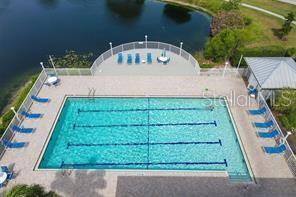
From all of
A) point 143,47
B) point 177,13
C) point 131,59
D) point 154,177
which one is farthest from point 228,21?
point 154,177

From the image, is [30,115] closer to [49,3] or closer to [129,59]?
[129,59]

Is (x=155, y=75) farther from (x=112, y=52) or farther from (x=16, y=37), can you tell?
(x=16, y=37)

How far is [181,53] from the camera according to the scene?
24781 mm

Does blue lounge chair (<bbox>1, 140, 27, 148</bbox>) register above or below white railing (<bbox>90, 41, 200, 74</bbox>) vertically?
below

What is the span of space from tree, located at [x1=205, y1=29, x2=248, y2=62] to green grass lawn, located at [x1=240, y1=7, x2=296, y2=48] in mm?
4220

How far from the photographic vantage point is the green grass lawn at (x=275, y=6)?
3521 cm

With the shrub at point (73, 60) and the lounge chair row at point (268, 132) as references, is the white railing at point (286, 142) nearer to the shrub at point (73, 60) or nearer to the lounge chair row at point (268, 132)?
Answer: the lounge chair row at point (268, 132)

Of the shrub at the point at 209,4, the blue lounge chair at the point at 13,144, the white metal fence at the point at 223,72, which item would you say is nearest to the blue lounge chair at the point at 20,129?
the blue lounge chair at the point at 13,144

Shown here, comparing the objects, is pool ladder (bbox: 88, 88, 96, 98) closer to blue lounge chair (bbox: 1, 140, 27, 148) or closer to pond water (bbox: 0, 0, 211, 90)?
blue lounge chair (bbox: 1, 140, 27, 148)

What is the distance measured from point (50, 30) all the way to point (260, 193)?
3106 cm

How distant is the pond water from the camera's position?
28675mm

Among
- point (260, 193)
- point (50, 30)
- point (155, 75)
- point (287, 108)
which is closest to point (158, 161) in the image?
point (260, 193)

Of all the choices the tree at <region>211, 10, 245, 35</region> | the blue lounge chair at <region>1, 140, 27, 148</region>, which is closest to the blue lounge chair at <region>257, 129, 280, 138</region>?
the tree at <region>211, 10, 245, 35</region>

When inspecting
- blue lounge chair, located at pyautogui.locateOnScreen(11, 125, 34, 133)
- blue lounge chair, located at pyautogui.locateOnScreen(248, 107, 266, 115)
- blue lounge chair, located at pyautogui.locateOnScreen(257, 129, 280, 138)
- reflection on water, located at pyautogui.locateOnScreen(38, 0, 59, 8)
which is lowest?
blue lounge chair, located at pyautogui.locateOnScreen(257, 129, 280, 138)
